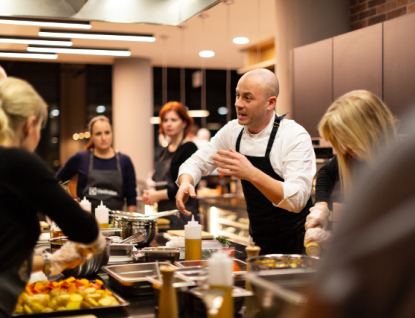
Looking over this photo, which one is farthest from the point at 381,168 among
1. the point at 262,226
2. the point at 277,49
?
the point at 277,49

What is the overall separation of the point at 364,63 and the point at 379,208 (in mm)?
4188

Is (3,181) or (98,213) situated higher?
(3,181)

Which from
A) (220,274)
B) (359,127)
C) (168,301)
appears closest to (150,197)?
(359,127)

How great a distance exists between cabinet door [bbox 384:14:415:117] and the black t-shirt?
2965 millimetres

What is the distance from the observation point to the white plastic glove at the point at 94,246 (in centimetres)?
146

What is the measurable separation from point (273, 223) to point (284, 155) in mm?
383

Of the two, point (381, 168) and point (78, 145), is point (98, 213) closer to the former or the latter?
point (381, 168)

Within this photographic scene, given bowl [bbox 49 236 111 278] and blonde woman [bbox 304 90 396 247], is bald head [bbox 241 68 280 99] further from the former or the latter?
bowl [bbox 49 236 111 278]

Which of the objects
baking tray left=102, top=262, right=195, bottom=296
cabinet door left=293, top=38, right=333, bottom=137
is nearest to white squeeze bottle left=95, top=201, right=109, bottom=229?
baking tray left=102, top=262, right=195, bottom=296

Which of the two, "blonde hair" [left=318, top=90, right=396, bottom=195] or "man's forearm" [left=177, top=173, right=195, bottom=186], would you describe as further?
"man's forearm" [left=177, top=173, right=195, bottom=186]

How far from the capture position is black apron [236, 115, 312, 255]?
273cm

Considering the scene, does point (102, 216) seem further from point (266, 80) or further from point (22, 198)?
point (22, 198)

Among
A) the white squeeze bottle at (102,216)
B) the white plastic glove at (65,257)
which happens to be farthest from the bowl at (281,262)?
the white squeeze bottle at (102,216)

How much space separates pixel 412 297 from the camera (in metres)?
Result: 0.33
